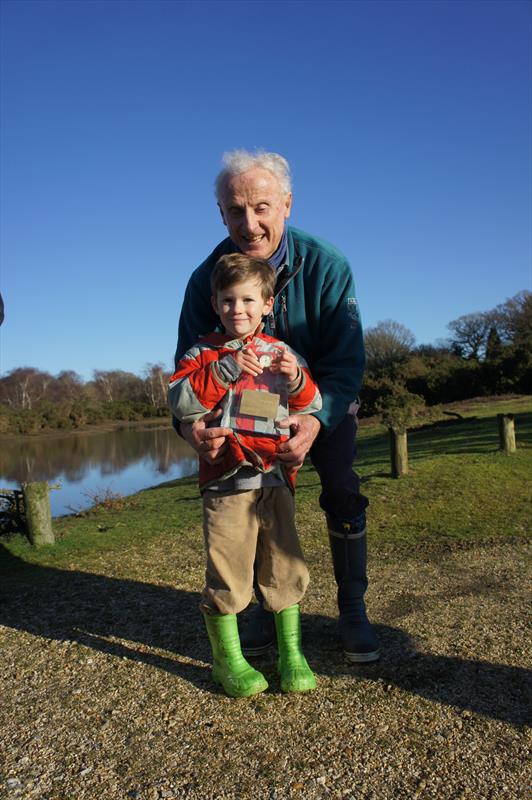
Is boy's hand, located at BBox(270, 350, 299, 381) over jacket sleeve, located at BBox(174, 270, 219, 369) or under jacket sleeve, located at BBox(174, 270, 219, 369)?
under

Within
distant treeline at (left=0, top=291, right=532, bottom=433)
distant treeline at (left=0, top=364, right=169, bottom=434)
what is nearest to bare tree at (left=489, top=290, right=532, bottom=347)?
distant treeline at (left=0, top=291, right=532, bottom=433)

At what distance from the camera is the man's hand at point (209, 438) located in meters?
2.68

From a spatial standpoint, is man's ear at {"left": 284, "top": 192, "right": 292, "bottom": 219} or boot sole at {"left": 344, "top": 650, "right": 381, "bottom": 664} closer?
boot sole at {"left": 344, "top": 650, "right": 381, "bottom": 664}

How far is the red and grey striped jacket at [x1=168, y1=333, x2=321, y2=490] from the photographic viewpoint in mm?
2682

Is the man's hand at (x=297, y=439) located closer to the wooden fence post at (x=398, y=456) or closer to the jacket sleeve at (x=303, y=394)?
the jacket sleeve at (x=303, y=394)

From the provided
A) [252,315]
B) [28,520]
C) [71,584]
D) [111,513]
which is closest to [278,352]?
[252,315]

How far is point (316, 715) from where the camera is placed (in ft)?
8.07

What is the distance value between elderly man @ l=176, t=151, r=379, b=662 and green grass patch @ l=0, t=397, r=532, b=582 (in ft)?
6.28

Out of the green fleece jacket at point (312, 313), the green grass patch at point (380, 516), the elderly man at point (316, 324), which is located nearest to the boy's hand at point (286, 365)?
the elderly man at point (316, 324)

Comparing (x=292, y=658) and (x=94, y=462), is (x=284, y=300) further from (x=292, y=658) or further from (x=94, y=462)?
(x=94, y=462)

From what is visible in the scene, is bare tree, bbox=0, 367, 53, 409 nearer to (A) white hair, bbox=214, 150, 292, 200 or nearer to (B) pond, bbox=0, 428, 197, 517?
(B) pond, bbox=0, 428, 197, 517

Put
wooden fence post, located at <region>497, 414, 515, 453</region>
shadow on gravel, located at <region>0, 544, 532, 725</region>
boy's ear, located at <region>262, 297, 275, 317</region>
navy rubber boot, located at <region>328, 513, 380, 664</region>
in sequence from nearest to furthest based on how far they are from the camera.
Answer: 1. shadow on gravel, located at <region>0, 544, 532, 725</region>
2. boy's ear, located at <region>262, 297, 275, 317</region>
3. navy rubber boot, located at <region>328, 513, 380, 664</region>
4. wooden fence post, located at <region>497, 414, 515, 453</region>

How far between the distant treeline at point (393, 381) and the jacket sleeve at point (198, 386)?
48.1ft

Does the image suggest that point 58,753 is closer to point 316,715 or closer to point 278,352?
point 316,715
